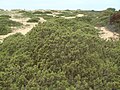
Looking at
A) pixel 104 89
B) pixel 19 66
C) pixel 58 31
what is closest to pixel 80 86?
pixel 104 89

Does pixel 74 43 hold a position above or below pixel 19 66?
above

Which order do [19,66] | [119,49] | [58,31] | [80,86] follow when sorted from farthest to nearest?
[119,49] → [58,31] → [19,66] → [80,86]

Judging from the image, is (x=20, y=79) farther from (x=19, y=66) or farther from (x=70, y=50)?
(x=70, y=50)

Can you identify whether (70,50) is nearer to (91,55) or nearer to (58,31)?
(91,55)

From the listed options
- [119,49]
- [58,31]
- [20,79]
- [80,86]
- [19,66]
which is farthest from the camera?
[119,49]

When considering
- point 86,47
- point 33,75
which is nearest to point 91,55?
point 86,47

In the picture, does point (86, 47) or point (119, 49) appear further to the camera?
point (119, 49)
